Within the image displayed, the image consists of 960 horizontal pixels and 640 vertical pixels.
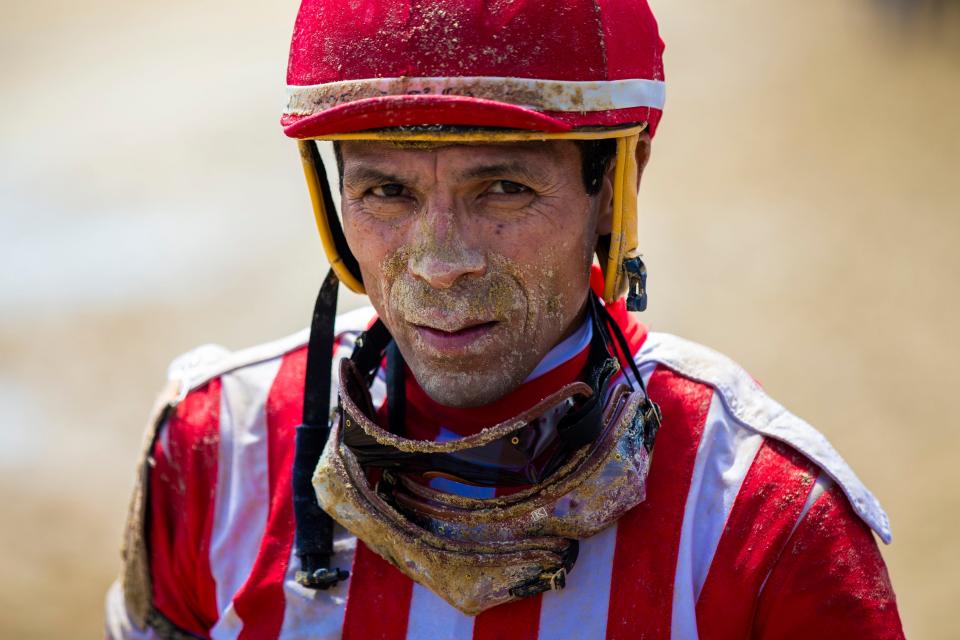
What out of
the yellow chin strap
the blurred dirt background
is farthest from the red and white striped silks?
the blurred dirt background

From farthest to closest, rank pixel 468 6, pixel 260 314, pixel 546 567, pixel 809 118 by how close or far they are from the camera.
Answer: pixel 809 118, pixel 260 314, pixel 546 567, pixel 468 6

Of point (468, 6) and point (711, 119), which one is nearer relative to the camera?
point (468, 6)

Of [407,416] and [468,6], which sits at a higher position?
[468,6]

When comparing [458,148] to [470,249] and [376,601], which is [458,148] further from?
[376,601]

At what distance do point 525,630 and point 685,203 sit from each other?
234 inches

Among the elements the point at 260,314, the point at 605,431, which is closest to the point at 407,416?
the point at 605,431

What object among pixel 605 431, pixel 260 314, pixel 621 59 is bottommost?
pixel 260 314

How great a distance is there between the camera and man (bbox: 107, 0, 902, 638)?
1992 mm

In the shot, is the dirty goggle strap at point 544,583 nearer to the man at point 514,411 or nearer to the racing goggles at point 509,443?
the man at point 514,411

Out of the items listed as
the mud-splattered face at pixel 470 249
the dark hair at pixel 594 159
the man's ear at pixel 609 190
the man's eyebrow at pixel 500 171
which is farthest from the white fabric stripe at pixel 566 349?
the man's eyebrow at pixel 500 171

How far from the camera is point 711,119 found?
30.0 ft

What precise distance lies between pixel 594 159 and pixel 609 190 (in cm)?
Result: 10

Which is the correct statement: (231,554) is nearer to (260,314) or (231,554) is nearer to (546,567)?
(546,567)

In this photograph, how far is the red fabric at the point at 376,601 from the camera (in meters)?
2.31
